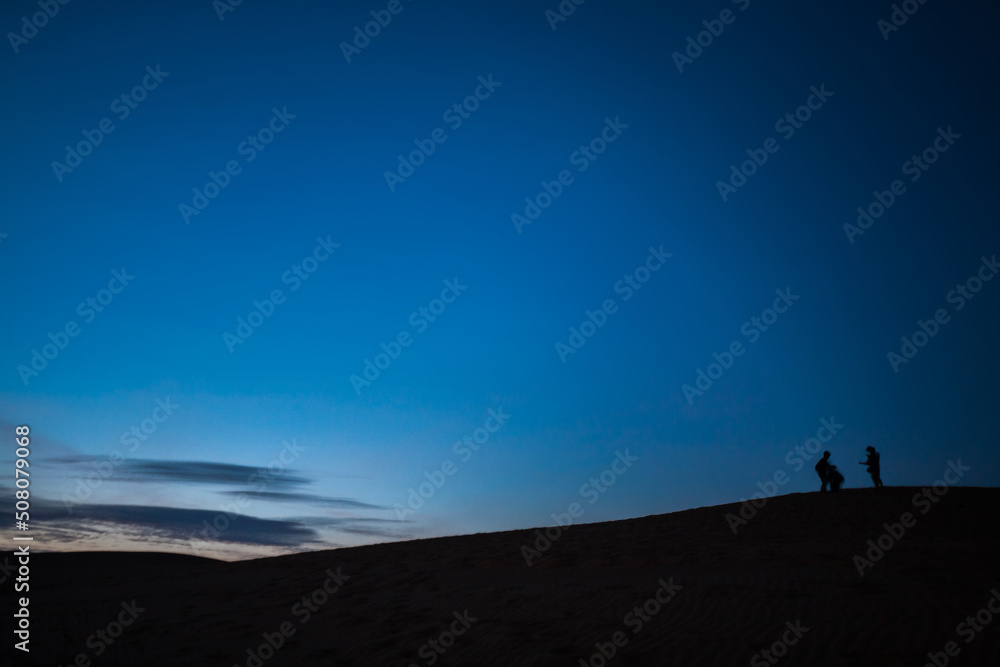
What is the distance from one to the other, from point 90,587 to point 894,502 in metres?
24.2

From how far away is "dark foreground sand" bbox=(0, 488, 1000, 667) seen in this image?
6805 millimetres

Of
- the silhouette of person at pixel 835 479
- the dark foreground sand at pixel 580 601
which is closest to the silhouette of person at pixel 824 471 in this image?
the silhouette of person at pixel 835 479

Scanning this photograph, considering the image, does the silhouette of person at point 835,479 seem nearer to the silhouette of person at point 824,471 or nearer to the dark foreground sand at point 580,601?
the silhouette of person at point 824,471

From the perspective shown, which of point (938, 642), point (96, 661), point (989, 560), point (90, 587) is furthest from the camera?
point (90, 587)

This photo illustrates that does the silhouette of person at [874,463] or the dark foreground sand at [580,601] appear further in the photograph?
the silhouette of person at [874,463]

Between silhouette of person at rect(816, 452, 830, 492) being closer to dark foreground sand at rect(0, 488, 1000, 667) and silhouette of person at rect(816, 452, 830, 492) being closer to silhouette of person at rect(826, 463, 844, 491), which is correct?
silhouette of person at rect(826, 463, 844, 491)

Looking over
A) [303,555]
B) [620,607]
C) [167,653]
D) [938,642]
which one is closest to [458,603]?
[620,607]

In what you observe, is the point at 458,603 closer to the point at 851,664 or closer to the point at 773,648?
the point at 773,648

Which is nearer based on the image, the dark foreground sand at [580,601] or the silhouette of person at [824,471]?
the dark foreground sand at [580,601]

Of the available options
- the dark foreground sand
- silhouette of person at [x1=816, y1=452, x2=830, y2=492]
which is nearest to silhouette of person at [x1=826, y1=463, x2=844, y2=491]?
silhouette of person at [x1=816, y1=452, x2=830, y2=492]

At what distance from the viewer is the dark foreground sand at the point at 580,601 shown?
680 centimetres

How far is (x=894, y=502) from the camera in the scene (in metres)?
19.6

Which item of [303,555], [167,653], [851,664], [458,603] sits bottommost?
[851,664]

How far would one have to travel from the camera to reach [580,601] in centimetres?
921
